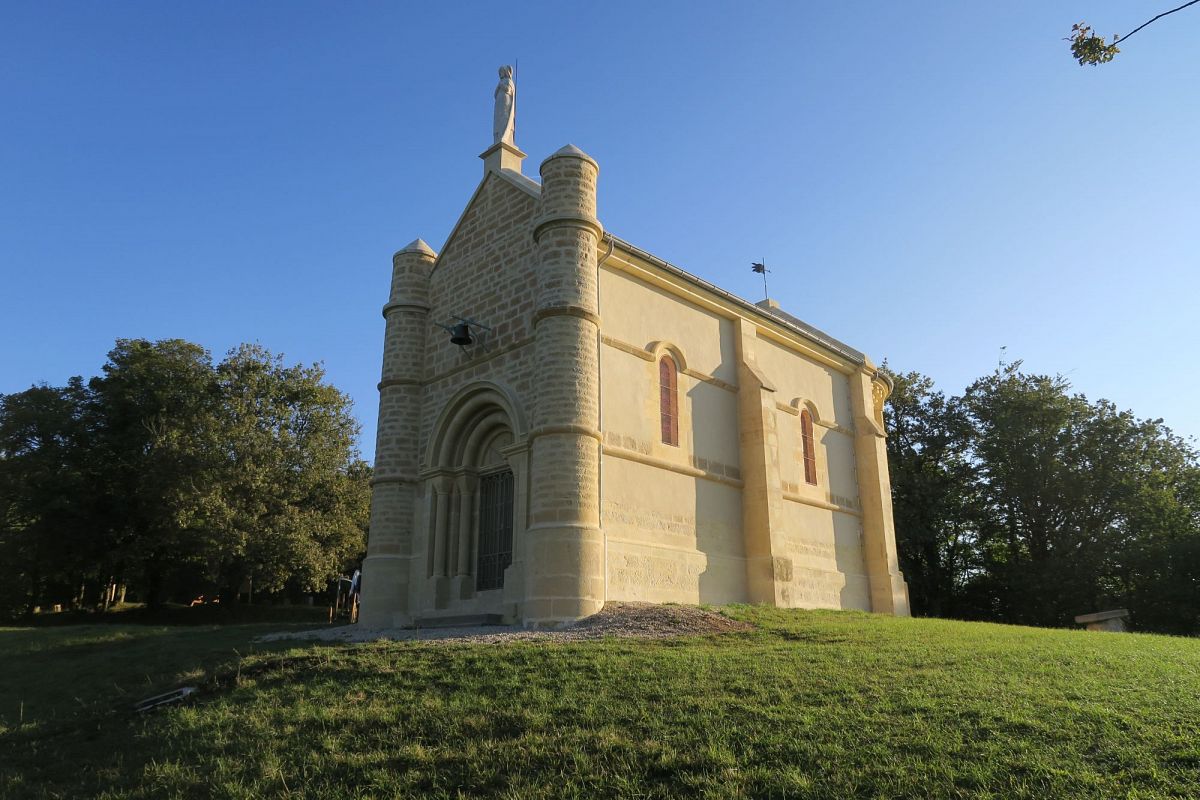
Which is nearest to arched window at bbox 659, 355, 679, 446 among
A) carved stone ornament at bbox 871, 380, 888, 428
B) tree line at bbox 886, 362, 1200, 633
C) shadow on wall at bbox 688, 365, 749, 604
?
shadow on wall at bbox 688, 365, 749, 604

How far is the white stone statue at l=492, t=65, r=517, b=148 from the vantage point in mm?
21797

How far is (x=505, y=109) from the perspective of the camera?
2222 cm

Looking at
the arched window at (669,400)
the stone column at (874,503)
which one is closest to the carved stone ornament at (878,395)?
the stone column at (874,503)

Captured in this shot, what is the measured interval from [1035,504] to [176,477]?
1312 inches

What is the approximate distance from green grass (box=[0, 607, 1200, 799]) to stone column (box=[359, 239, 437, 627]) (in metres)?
6.19

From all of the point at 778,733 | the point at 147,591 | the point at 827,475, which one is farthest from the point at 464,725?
the point at 147,591

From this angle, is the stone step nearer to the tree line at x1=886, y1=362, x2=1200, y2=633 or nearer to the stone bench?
the stone bench

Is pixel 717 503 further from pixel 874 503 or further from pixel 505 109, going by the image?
pixel 505 109

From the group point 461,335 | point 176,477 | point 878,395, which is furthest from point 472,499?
point 176,477

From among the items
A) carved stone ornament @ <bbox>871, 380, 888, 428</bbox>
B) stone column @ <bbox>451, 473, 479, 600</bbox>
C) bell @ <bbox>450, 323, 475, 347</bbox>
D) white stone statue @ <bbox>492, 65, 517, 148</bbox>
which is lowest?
stone column @ <bbox>451, 473, 479, 600</bbox>

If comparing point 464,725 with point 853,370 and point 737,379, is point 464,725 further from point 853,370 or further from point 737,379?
point 853,370

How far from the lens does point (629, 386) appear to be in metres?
18.3

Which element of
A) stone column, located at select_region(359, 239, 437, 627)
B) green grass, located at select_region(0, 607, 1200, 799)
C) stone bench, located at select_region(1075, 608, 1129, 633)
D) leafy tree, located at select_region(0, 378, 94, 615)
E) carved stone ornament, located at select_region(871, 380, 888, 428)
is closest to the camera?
green grass, located at select_region(0, 607, 1200, 799)

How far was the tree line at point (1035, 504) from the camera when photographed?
29562mm
